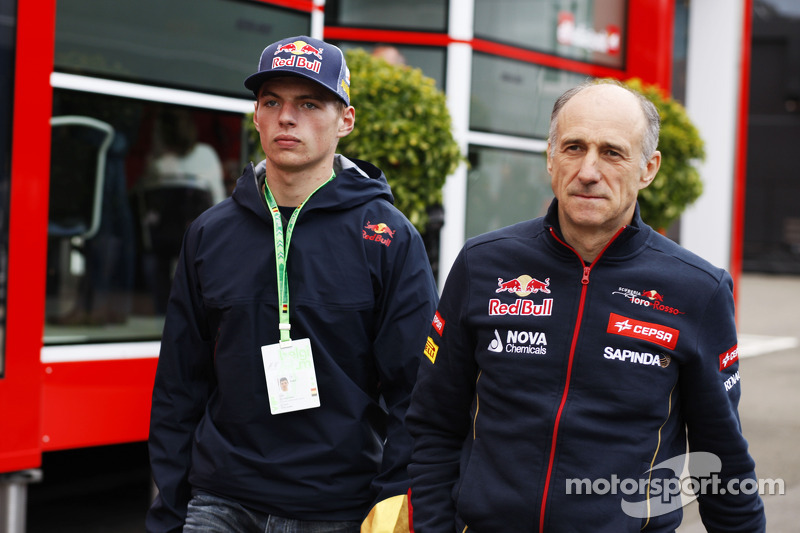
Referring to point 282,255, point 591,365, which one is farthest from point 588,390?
point 282,255

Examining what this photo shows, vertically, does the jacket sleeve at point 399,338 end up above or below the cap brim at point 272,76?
below

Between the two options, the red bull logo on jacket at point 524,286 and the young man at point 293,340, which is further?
the young man at point 293,340

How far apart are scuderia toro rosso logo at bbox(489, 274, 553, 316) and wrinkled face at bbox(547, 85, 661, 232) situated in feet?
0.47

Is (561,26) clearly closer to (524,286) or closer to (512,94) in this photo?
(512,94)

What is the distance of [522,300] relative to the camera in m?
2.08

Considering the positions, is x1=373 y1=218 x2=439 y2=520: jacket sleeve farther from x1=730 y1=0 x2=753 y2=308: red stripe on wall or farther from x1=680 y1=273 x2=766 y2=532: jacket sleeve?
x1=730 y1=0 x2=753 y2=308: red stripe on wall

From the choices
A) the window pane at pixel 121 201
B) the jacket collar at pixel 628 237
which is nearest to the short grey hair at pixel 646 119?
the jacket collar at pixel 628 237

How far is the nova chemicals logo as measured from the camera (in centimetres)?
204

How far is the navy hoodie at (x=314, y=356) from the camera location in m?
2.43

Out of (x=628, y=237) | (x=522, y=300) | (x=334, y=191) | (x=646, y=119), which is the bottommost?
(x=522, y=300)

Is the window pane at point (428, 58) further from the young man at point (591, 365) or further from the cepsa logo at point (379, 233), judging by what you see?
the young man at point (591, 365)

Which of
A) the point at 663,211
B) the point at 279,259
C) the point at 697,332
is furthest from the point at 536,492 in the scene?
the point at 663,211

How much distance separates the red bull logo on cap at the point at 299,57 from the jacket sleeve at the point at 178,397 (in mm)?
555

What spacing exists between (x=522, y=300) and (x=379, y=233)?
61cm
